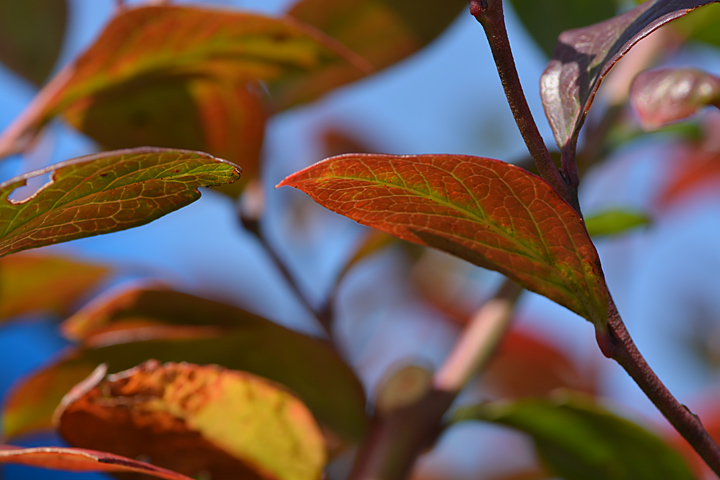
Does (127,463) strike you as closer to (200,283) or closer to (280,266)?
(280,266)

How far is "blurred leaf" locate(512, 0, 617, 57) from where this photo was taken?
595mm

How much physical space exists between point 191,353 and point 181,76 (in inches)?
9.0

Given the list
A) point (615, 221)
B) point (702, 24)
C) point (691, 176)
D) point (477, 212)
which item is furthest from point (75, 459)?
point (691, 176)

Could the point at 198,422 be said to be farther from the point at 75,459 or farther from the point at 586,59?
the point at 586,59

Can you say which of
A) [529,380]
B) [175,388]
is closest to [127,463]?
[175,388]

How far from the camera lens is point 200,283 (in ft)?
4.01

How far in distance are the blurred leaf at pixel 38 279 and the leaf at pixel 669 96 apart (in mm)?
537

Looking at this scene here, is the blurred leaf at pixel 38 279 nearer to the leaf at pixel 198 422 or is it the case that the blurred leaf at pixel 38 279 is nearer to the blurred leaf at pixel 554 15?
the leaf at pixel 198 422

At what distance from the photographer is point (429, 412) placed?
18.6 inches

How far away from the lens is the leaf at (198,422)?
345mm

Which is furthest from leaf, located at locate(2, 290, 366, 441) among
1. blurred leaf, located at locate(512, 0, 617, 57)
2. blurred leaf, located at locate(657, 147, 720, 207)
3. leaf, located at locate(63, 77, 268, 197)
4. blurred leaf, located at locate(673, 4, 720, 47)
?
blurred leaf, located at locate(657, 147, 720, 207)

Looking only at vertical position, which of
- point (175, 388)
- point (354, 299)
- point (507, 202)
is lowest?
point (354, 299)

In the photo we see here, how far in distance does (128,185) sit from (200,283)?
1.00 meters

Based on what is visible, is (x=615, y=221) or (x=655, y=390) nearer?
(x=655, y=390)
